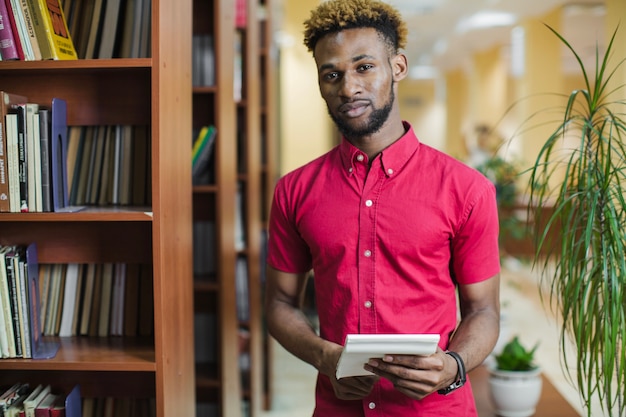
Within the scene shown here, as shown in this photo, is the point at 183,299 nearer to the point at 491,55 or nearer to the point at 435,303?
the point at 435,303

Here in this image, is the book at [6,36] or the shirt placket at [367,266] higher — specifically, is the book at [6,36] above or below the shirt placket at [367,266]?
above

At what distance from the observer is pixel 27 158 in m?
1.67

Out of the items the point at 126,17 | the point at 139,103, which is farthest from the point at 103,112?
the point at 126,17

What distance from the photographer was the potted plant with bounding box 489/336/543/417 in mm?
2225

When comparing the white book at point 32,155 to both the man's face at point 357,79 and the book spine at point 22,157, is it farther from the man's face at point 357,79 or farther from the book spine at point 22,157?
the man's face at point 357,79

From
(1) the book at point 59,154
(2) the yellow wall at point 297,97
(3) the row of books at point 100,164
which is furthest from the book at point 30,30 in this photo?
(2) the yellow wall at point 297,97

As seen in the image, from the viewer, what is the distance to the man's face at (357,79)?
5.01 feet

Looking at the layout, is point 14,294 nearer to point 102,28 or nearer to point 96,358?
point 96,358

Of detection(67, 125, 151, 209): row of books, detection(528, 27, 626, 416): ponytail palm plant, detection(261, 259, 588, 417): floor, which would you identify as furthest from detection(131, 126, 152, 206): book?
detection(261, 259, 588, 417): floor

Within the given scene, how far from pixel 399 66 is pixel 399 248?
41cm

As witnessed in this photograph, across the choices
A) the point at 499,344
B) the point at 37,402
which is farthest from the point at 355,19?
the point at 499,344

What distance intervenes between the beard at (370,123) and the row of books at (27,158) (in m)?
0.66

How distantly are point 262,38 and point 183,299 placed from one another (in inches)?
108

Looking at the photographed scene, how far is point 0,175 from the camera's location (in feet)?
5.48
